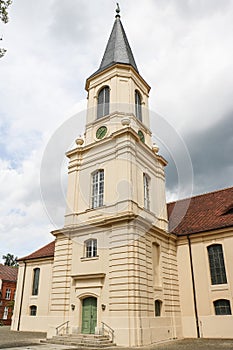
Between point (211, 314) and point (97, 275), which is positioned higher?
point (97, 275)

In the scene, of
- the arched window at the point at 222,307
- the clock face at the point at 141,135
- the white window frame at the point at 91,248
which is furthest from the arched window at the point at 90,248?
the clock face at the point at 141,135

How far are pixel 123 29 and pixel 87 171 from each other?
17.8m

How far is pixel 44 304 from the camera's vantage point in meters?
25.1

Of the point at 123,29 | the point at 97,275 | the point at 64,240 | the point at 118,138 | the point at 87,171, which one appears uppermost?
the point at 123,29

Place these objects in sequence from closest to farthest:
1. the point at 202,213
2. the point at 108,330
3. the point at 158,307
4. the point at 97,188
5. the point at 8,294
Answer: the point at 108,330, the point at 158,307, the point at 97,188, the point at 202,213, the point at 8,294

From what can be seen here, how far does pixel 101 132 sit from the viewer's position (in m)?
23.7

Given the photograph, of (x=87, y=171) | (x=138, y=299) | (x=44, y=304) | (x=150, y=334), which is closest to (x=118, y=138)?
(x=87, y=171)

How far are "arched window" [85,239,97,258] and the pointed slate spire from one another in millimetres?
15227

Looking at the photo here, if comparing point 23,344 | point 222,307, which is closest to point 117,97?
point 222,307

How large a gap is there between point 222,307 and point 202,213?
298 inches

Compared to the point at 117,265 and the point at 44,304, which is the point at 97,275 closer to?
the point at 117,265

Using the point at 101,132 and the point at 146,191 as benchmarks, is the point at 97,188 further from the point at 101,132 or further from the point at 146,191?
the point at 101,132

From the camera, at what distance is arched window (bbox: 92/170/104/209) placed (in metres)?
21.0

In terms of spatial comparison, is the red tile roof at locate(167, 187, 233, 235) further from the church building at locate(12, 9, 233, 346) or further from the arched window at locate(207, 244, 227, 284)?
the arched window at locate(207, 244, 227, 284)
